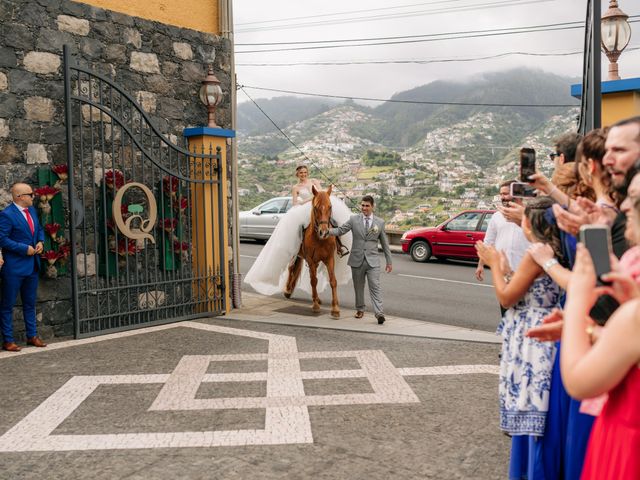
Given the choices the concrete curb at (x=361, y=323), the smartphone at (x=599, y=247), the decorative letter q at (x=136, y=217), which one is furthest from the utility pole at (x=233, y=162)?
the smartphone at (x=599, y=247)

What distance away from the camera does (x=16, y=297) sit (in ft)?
23.3

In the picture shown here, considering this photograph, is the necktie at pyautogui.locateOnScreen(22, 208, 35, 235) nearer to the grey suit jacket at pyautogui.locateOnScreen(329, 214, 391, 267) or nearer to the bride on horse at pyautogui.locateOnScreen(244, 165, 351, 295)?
the bride on horse at pyautogui.locateOnScreen(244, 165, 351, 295)

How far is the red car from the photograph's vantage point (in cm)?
1627

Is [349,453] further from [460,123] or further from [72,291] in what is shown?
[460,123]

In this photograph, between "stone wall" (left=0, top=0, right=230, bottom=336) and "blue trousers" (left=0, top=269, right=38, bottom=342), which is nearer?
"blue trousers" (left=0, top=269, right=38, bottom=342)

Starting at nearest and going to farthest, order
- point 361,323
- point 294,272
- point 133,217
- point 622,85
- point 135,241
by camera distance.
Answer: point 622,85
point 133,217
point 135,241
point 361,323
point 294,272

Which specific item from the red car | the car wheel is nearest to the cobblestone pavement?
the red car

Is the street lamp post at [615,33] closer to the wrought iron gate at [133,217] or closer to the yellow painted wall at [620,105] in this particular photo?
the yellow painted wall at [620,105]

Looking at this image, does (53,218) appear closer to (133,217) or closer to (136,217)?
(133,217)

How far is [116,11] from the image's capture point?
838 centimetres

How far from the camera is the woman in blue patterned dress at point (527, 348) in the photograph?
129 inches

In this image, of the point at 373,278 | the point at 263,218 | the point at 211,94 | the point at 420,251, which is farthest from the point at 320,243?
the point at 263,218

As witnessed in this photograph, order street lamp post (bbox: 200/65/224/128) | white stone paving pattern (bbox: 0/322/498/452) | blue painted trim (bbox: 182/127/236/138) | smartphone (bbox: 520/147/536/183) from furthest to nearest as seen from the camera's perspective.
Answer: street lamp post (bbox: 200/65/224/128), blue painted trim (bbox: 182/127/236/138), white stone paving pattern (bbox: 0/322/498/452), smartphone (bbox: 520/147/536/183)

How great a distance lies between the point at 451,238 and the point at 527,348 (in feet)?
44.3
